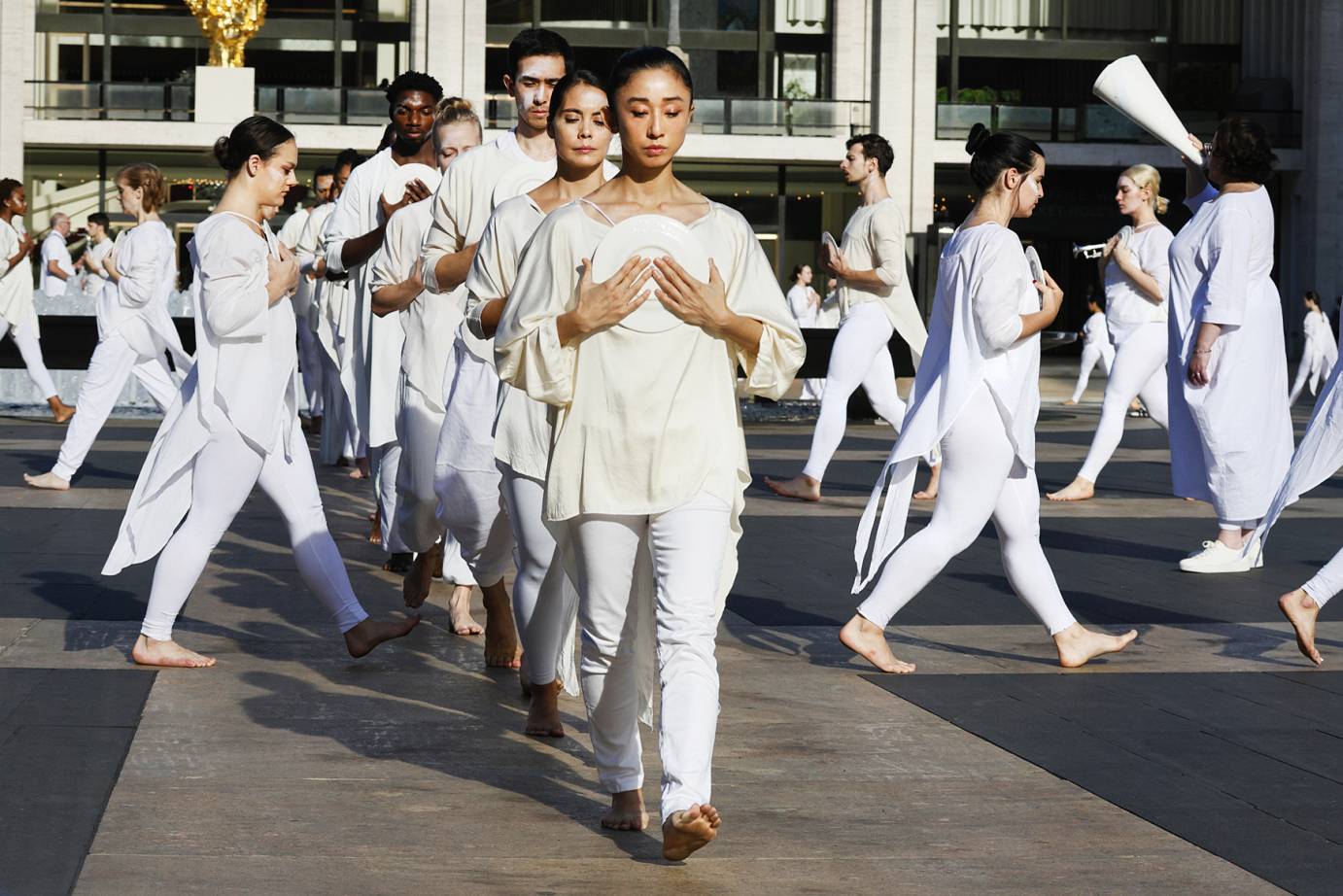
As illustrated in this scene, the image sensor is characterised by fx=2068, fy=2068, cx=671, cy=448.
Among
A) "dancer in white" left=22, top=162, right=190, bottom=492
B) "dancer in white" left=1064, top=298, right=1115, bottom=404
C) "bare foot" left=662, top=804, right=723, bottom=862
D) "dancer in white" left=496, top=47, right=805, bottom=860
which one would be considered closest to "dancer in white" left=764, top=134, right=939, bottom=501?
"dancer in white" left=22, top=162, right=190, bottom=492

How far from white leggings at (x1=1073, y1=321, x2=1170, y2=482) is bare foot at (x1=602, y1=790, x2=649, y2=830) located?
327 inches

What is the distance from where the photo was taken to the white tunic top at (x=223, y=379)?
6648 mm

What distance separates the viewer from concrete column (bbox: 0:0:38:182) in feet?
142

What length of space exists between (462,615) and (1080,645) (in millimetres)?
2216

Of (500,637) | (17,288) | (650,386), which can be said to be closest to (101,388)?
(17,288)

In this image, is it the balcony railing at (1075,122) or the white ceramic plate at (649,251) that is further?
the balcony railing at (1075,122)

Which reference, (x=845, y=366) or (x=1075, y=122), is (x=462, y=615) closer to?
(x=845, y=366)

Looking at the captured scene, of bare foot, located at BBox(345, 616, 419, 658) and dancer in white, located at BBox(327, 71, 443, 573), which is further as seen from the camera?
dancer in white, located at BBox(327, 71, 443, 573)

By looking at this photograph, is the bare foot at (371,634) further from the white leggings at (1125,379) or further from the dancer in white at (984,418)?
the white leggings at (1125,379)

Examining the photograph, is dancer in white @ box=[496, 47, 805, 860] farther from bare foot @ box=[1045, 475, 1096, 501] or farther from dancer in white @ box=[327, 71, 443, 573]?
bare foot @ box=[1045, 475, 1096, 501]

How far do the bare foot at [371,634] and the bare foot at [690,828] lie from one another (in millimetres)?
2609

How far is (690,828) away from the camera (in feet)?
13.9

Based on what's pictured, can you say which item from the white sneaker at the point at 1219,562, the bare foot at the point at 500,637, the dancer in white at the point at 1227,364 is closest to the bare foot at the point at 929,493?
the dancer in white at the point at 1227,364

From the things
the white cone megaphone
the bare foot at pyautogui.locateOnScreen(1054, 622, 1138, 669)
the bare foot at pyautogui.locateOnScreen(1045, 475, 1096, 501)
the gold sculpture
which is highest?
Answer: the gold sculpture
